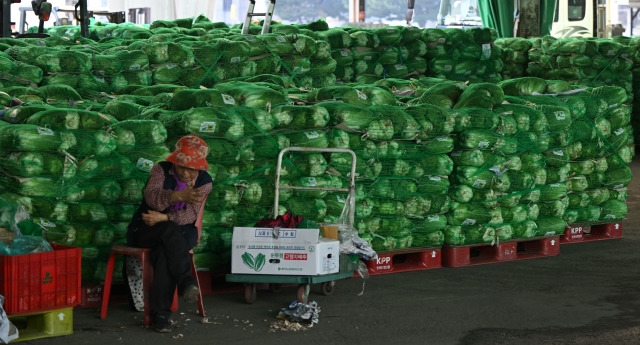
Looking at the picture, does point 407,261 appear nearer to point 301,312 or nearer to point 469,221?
point 469,221

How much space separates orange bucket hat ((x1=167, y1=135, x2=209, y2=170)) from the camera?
7.21m

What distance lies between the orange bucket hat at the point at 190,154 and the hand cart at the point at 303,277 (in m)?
1.02

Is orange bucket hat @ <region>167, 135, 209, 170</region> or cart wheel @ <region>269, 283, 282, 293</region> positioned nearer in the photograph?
orange bucket hat @ <region>167, 135, 209, 170</region>

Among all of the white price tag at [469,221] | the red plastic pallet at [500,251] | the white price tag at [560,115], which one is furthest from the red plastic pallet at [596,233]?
the white price tag at [469,221]

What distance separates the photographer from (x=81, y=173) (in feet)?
25.1

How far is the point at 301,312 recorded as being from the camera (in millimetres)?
7453

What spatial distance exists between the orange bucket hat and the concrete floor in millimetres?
1063

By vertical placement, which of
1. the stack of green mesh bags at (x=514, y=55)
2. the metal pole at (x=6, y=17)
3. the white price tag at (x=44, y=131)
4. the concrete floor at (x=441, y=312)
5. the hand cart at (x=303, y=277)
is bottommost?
the concrete floor at (x=441, y=312)

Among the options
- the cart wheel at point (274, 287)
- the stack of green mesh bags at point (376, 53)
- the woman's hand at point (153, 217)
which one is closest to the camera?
the woman's hand at point (153, 217)

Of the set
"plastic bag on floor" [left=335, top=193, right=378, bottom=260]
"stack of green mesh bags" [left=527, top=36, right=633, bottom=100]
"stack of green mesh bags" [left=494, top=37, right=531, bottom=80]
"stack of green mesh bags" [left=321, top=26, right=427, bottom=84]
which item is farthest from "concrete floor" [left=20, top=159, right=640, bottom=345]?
"stack of green mesh bags" [left=494, top=37, right=531, bottom=80]

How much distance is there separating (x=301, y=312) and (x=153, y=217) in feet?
3.81

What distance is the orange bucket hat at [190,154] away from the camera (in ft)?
23.6

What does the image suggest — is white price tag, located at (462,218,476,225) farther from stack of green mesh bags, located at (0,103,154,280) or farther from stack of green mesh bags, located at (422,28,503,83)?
stack of green mesh bags, located at (422,28,503,83)

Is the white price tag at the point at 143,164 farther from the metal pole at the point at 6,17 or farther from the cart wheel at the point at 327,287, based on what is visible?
the metal pole at the point at 6,17
